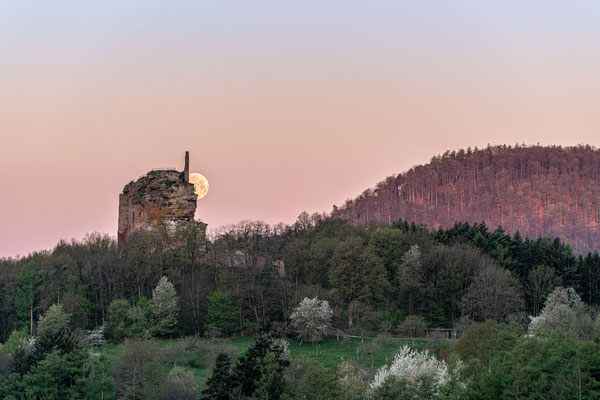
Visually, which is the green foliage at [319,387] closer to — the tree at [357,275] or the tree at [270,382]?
the tree at [270,382]

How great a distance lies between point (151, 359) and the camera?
204 ft

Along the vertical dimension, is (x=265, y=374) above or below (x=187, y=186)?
below

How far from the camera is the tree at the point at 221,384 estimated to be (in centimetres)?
5497

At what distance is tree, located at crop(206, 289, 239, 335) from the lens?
8281 centimetres

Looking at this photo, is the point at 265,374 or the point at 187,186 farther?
the point at 187,186

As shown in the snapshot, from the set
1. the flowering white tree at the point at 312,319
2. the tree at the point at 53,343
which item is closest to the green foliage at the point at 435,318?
the flowering white tree at the point at 312,319

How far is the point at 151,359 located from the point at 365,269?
28.2 m

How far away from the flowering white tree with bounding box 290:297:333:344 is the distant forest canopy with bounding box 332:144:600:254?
2967 inches

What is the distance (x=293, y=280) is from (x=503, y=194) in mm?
87645

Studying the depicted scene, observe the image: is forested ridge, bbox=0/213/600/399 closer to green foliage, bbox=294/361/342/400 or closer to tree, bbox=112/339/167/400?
tree, bbox=112/339/167/400

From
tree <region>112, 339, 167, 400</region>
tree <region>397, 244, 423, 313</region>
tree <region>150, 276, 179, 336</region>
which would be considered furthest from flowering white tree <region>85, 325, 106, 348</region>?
tree <region>397, 244, 423, 313</region>

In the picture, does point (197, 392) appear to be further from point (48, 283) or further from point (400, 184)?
point (400, 184)

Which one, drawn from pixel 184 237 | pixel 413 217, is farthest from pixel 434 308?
pixel 413 217

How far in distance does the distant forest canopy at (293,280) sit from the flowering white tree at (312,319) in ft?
5.97
